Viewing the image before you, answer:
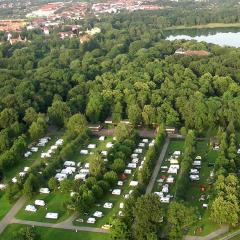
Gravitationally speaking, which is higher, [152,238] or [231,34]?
[152,238]

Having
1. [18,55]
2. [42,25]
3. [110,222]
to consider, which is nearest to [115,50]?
[18,55]

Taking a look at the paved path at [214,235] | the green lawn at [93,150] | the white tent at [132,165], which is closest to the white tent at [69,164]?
the green lawn at [93,150]

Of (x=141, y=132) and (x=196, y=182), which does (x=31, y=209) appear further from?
(x=141, y=132)

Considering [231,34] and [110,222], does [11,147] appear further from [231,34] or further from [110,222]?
[231,34]

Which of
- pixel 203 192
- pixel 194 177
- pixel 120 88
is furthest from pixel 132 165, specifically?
pixel 120 88

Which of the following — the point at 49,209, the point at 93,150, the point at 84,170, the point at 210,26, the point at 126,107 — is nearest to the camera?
the point at 49,209

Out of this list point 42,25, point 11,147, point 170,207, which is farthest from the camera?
point 42,25
